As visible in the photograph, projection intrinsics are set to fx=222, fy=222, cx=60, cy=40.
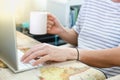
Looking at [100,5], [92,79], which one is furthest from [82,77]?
[100,5]

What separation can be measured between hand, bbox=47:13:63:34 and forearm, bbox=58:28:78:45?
0.04m

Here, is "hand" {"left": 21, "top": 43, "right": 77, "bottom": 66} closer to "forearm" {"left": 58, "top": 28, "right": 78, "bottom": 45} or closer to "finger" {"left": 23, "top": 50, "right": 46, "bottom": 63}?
"finger" {"left": 23, "top": 50, "right": 46, "bottom": 63}

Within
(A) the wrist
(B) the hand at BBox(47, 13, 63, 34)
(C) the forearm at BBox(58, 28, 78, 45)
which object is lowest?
(C) the forearm at BBox(58, 28, 78, 45)

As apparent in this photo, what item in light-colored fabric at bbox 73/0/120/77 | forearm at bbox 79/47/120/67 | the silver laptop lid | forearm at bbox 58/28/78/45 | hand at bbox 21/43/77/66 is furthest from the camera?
forearm at bbox 58/28/78/45

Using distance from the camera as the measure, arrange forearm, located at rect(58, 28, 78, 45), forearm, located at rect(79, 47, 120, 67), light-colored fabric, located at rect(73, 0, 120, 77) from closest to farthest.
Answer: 1. forearm, located at rect(79, 47, 120, 67)
2. light-colored fabric, located at rect(73, 0, 120, 77)
3. forearm, located at rect(58, 28, 78, 45)

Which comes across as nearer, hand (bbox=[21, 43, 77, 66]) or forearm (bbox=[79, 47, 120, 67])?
hand (bbox=[21, 43, 77, 66])

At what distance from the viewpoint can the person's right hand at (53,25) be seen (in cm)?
118

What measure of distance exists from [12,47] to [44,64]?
152 millimetres

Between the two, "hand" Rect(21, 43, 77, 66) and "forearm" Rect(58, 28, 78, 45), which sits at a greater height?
"hand" Rect(21, 43, 77, 66)

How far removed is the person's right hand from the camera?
1185 mm

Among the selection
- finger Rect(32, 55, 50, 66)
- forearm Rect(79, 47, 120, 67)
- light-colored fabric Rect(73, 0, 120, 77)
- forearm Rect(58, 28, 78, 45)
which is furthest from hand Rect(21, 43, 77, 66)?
forearm Rect(58, 28, 78, 45)

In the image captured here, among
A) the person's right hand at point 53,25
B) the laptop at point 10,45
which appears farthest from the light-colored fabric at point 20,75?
the person's right hand at point 53,25

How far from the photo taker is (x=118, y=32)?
3.81 ft

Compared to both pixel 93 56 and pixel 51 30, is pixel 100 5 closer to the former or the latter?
pixel 51 30
